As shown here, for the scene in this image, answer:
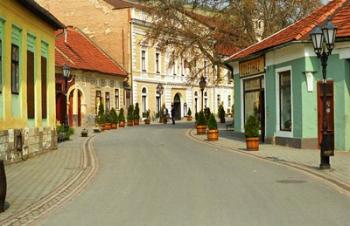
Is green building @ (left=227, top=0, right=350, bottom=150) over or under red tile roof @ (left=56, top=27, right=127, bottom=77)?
under

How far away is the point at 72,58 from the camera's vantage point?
1951 inches

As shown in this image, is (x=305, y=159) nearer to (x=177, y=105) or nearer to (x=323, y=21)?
(x=323, y=21)

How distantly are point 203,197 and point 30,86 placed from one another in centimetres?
1164

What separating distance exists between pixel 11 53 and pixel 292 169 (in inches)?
367

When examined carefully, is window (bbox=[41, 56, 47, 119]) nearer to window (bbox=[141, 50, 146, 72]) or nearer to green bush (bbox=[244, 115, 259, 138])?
green bush (bbox=[244, 115, 259, 138])

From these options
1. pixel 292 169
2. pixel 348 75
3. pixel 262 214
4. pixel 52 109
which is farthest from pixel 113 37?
pixel 262 214

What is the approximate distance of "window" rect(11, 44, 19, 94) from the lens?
765 inches

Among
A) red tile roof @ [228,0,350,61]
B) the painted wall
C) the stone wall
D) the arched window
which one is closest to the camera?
the stone wall

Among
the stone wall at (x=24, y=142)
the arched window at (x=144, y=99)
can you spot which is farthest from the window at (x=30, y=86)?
the arched window at (x=144, y=99)

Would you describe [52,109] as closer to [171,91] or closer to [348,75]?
[348,75]

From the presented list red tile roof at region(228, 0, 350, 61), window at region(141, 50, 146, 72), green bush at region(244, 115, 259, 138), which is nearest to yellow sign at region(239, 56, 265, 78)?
red tile roof at region(228, 0, 350, 61)

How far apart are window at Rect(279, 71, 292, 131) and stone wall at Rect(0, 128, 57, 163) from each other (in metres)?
9.63

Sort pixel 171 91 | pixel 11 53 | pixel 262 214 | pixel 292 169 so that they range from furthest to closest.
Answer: pixel 171 91
pixel 11 53
pixel 292 169
pixel 262 214

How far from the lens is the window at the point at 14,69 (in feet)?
63.8
